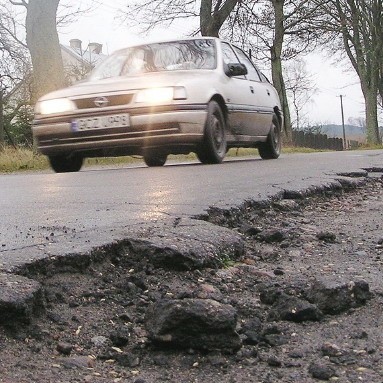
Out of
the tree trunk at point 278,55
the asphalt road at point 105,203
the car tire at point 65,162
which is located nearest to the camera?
the asphalt road at point 105,203

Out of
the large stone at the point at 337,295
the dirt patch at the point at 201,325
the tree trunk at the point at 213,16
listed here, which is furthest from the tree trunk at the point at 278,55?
the large stone at the point at 337,295

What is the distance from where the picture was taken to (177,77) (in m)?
6.94

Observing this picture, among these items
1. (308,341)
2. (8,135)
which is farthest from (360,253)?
(8,135)

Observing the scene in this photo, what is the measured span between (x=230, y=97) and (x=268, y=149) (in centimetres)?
189

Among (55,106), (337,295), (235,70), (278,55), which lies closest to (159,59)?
(235,70)

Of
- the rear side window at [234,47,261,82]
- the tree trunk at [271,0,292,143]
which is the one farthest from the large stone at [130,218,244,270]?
the tree trunk at [271,0,292,143]

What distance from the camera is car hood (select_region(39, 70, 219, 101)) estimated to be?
6.75m

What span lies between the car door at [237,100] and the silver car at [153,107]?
0.04 ft

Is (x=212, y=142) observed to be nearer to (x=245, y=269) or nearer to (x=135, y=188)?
(x=135, y=188)

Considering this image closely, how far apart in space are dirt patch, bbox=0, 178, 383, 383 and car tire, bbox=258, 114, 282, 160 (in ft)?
21.3

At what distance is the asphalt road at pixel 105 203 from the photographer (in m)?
→ 2.29

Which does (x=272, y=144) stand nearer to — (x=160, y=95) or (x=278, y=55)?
(x=160, y=95)

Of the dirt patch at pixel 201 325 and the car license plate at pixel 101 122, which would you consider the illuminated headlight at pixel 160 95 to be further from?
the dirt patch at pixel 201 325

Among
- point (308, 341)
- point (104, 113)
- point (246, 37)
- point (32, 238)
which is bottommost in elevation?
point (308, 341)
